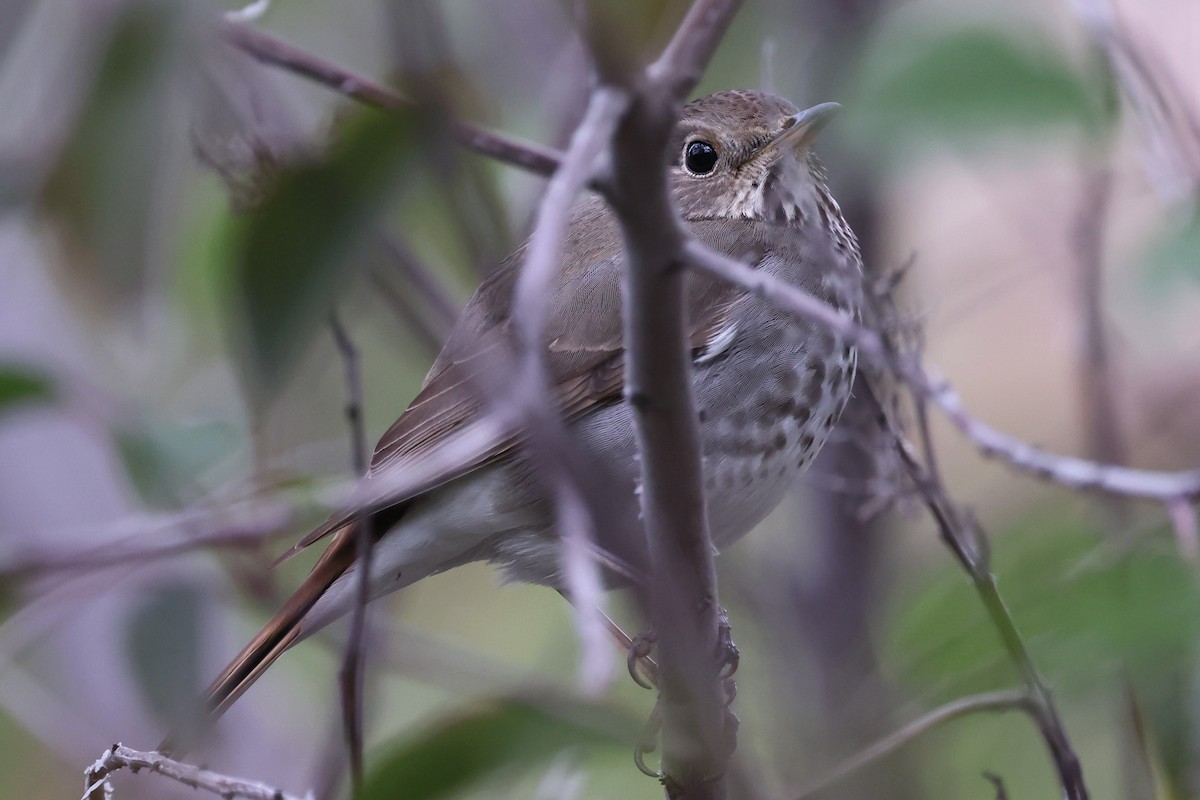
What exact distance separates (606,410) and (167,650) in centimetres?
129

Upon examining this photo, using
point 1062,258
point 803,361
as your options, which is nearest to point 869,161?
point 803,361

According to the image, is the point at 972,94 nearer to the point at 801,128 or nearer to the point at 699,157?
the point at 801,128

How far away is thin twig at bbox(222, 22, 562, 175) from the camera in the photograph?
1.66m

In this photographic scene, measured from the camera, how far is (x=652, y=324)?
5.77ft

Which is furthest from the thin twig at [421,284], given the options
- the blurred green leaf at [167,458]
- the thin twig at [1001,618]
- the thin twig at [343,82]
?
the thin twig at [1001,618]

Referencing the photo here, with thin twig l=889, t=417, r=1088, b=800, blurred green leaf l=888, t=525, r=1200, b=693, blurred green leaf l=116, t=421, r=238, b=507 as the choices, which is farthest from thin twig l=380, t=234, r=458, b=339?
blurred green leaf l=888, t=525, r=1200, b=693

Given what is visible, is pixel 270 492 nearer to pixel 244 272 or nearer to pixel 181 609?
pixel 181 609

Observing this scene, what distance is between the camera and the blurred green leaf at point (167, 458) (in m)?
2.70

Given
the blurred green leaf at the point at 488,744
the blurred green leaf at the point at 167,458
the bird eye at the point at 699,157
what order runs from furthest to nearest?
1. the bird eye at the point at 699,157
2. the blurred green leaf at the point at 167,458
3. the blurred green leaf at the point at 488,744

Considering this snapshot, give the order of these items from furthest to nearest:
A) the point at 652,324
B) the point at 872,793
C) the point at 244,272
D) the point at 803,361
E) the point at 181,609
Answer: the point at 872,793
the point at 803,361
the point at 181,609
the point at 652,324
the point at 244,272

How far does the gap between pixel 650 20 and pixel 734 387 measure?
1.66 m

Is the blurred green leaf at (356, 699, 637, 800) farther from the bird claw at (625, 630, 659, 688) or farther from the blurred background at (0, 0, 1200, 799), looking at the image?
the bird claw at (625, 630, 659, 688)

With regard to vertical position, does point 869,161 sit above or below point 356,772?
above

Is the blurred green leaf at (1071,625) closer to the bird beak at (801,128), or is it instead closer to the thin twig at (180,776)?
the thin twig at (180,776)
